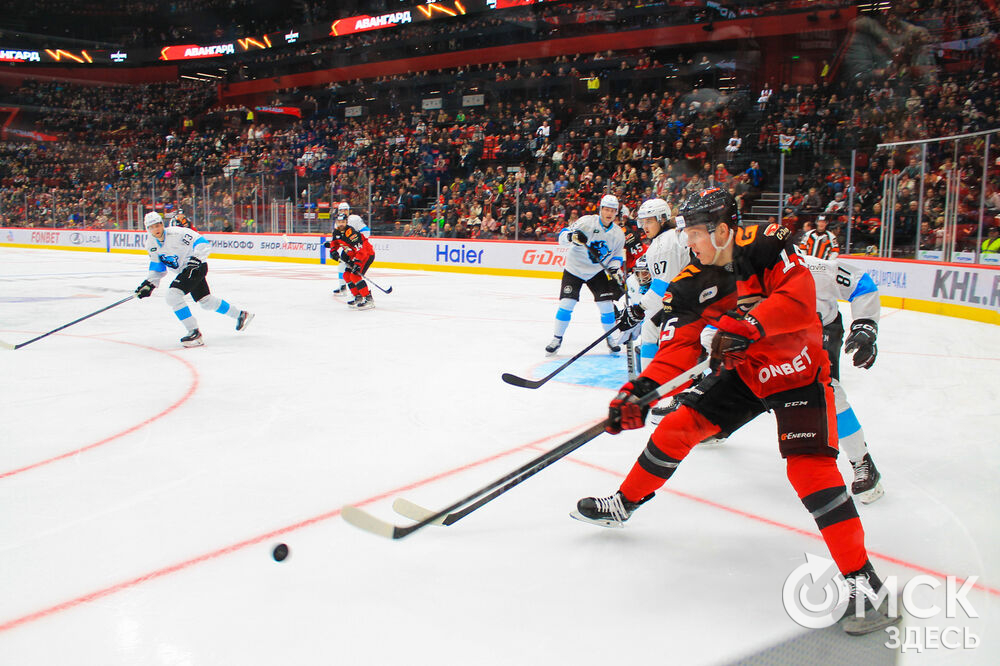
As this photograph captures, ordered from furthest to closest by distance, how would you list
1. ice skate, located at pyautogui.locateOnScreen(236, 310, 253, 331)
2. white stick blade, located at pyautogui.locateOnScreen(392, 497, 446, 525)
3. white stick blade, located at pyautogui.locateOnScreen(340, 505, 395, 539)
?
ice skate, located at pyautogui.locateOnScreen(236, 310, 253, 331) → white stick blade, located at pyautogui.locateOnScreen(392, 497, 446, 525) → white stick blade, located at pyautogui.locateOnScreen(340, 505, 395, 539)

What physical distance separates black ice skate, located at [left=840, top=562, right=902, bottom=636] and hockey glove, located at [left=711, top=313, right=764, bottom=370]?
2.16 ft

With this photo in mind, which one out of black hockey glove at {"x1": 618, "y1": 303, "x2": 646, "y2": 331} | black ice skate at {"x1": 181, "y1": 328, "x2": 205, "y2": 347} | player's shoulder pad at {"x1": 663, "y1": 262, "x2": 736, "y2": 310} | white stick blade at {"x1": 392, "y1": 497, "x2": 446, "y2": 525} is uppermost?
player's shoulder pad at {"x1": 663, "y1": 262, "x2": 736, "y2": 310}

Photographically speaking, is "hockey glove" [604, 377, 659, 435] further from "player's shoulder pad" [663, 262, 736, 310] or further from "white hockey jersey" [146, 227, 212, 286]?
"white hockey jersey" [146, 227, 212, 286]

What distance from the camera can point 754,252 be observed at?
6.38 ft

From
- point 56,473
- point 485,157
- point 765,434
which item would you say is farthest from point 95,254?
point 765,434

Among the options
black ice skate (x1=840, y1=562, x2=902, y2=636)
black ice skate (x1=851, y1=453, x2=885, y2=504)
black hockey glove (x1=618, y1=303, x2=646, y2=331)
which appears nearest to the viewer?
black ice skate (x1=840, y1=562, x2=902, y2=636)

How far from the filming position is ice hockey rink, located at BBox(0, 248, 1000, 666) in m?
1.75

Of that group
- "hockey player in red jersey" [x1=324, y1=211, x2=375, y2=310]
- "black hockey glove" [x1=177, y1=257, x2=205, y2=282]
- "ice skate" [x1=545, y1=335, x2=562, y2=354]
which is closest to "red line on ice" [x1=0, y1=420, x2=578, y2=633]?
"ice skate" [x1=545, y1=335, x2=562, y2=354]

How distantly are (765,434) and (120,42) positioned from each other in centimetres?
3693

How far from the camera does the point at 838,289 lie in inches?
117

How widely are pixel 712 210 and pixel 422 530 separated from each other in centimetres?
144

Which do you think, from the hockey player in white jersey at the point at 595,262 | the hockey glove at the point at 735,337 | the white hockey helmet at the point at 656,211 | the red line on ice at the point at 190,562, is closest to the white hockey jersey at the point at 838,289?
the hockey glove at the point at 735,337

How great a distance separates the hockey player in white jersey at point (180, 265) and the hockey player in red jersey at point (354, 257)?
2.56 m

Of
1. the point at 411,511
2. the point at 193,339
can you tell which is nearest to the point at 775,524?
the point at 411,511
